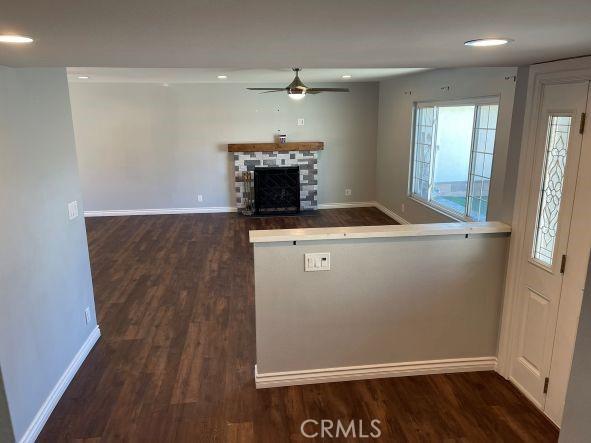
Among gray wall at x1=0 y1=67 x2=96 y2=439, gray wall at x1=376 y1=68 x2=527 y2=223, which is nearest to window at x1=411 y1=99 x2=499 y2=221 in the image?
gray wall at x1=376 y1=68 x2=527 y2=223

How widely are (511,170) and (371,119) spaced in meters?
5.10

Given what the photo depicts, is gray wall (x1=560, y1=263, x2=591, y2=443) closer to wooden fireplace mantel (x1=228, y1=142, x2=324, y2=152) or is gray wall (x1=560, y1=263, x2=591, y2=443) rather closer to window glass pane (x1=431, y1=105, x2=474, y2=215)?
window glass pane (x1=431, y1=105, x2=474, y2=215)

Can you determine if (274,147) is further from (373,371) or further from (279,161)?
(373,371)

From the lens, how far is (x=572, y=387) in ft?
3.33

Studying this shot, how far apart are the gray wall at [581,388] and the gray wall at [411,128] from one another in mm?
1973

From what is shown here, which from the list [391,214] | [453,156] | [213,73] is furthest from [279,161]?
[453,156]

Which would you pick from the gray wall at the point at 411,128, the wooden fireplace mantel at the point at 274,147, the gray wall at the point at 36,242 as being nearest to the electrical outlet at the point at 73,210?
the gray wall at the point at 36,242

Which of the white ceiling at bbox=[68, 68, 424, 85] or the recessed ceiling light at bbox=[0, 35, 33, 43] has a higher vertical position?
the white ceiling at bbox=[68, 68, 424, 85]

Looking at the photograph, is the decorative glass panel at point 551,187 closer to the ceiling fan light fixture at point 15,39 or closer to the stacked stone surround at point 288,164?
the ceiling fan light fixture at point 15,39

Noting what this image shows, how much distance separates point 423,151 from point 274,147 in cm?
259

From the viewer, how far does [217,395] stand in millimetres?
2754

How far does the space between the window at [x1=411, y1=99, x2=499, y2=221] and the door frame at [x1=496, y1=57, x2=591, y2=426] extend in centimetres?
153

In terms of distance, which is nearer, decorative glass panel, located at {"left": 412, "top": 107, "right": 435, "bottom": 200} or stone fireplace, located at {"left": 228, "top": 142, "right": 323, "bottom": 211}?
decorative glass panel, located at {"left": 412, "top": 107, "right": 435, "bottom": 200}

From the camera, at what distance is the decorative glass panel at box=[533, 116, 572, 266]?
2.38 m
